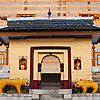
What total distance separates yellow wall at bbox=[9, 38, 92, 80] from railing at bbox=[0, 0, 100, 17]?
36.0 feet

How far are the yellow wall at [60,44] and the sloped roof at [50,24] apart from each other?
37.4 inches

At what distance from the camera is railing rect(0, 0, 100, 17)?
81.4 ft

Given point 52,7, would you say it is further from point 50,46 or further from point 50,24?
point 50,46

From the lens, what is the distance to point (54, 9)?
24.9 m

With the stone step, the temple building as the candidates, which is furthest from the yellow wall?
the stone step

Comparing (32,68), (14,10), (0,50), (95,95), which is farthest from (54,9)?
(95,95)

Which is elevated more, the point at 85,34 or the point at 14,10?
the point at 14,10

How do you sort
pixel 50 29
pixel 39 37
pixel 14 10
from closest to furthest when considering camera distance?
1. pixel 50 29
2. pixel 39 37
3. pixel 14 10

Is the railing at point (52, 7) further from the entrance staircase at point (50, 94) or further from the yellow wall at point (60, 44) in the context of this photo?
the entrance staircase at point (50, 94)

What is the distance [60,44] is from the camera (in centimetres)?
1432

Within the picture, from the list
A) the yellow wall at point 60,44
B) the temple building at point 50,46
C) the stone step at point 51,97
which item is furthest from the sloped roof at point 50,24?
the stone step at point 51,97

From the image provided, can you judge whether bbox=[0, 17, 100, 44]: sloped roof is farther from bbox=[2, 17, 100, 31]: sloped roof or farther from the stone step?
the stone step

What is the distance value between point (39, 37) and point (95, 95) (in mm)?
4920

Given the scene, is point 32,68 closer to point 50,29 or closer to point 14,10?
point 50,29
